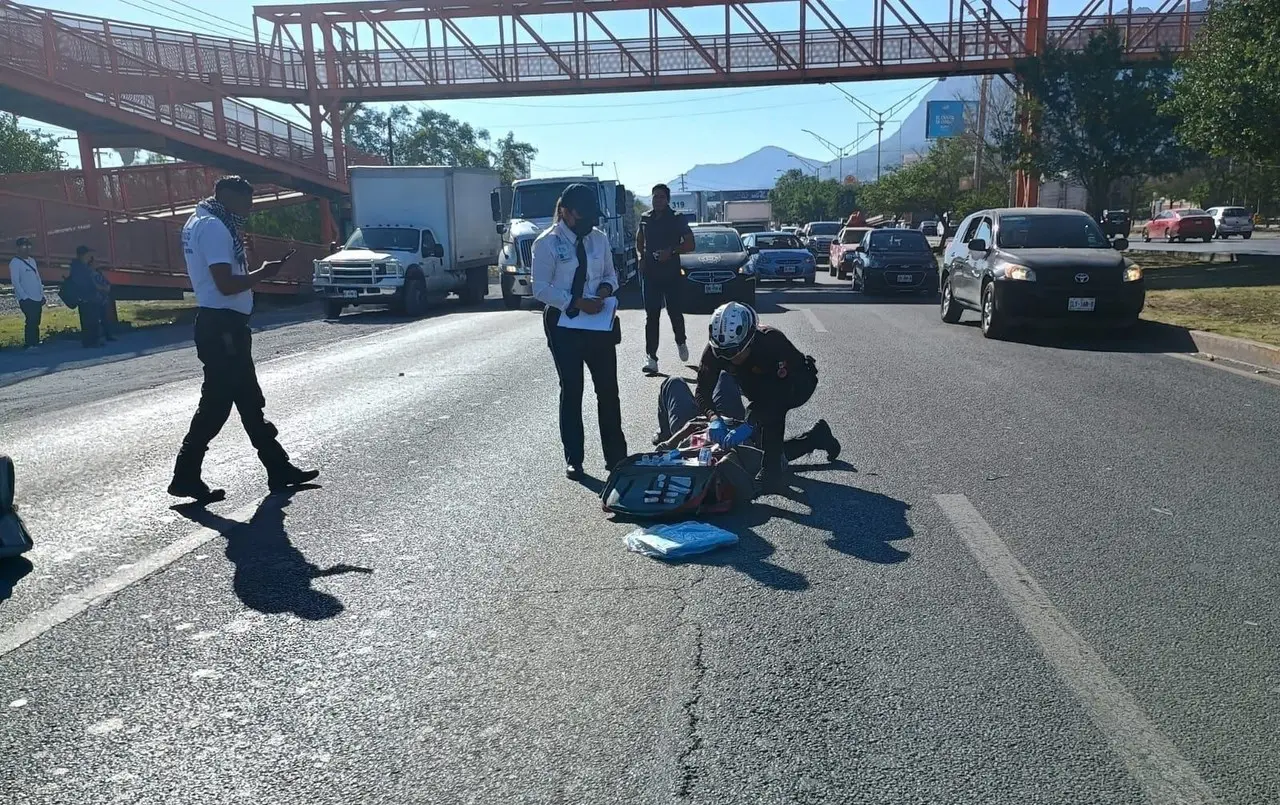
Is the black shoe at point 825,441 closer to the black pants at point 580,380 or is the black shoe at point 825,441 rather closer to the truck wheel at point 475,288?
the black pants at point 580,380

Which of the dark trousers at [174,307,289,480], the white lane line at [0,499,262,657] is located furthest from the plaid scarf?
the white lane line at [0,499,262,657]

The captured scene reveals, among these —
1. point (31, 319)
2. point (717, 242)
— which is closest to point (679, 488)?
point (31, 319)

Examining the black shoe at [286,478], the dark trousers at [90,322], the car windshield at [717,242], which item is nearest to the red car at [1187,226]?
the car windshield at [717,242]

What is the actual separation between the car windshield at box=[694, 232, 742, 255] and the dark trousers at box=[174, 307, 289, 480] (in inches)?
576

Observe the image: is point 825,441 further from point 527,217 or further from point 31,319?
point 527,217

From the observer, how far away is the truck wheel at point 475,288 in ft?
86.7

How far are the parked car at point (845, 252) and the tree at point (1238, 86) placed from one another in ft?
37.9

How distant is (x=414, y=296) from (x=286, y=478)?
1658 centimetres

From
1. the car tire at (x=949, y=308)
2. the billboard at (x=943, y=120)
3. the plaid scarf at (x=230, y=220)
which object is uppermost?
the billboard at (x=943, y=120)

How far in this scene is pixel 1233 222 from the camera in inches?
1924

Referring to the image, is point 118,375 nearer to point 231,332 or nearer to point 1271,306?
point 231,332

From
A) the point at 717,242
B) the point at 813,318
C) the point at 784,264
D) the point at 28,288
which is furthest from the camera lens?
the point at 784,264

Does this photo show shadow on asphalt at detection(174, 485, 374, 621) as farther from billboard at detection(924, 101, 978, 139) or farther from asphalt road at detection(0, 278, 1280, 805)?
billboard at detection(924, 101, 978, 139)

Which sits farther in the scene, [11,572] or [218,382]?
[218,382]
